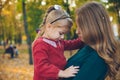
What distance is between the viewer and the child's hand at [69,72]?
9.22 feet

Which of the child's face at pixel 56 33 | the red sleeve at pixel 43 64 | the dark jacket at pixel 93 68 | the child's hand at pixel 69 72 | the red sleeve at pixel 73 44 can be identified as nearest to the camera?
the dark jacket at pixel 93 68

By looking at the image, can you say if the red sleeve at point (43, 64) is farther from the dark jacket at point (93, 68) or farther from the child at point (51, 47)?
the dark jacket at point (93, 68)

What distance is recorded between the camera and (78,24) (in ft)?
9.09

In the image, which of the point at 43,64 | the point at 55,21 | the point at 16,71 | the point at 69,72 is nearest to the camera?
the point at 69,72

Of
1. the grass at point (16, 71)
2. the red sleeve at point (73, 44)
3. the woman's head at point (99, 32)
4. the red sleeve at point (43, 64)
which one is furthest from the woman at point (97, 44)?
the grass at point (16, 71)

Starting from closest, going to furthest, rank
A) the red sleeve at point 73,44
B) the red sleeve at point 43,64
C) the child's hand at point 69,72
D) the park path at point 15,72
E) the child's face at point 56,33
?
the child's hand at point 69,72 < the red sleeve at point 43,64 < the child's face at point 56,33 < the red sleeve at point 73,44 < the park path at point 15,72

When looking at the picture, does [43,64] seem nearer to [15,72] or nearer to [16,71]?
[15,72]

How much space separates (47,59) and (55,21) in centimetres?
33

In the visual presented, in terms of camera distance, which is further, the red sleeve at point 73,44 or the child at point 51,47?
the red sleeve at point 73,44

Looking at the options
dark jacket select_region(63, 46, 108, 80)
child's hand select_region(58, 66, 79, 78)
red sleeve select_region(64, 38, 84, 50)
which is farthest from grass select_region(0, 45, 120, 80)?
dark jacket select_region(63, 46, 108, 80)

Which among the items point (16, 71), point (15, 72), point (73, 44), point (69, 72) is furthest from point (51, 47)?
point (16, 71)

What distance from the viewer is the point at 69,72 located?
285cm

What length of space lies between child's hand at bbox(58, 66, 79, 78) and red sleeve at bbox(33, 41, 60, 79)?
0.17 feet

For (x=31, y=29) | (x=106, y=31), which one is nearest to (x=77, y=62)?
(x=106, y=31)
